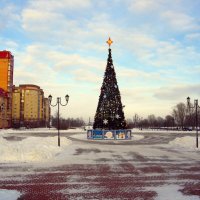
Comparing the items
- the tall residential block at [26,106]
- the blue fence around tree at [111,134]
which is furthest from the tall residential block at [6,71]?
the blue fence around tree at [111,134]

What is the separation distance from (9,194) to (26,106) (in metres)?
135

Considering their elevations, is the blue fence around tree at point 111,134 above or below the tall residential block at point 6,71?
below

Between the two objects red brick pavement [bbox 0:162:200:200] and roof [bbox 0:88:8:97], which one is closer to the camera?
red brick pavement [bbox 0:162:200:200]

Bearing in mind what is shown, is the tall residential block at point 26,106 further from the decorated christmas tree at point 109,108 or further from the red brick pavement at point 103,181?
the red brick pavement at point 103,181

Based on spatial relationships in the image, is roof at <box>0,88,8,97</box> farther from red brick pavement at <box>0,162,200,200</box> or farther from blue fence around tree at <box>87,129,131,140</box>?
red brick pavement at <box>0,162,200,200</box>

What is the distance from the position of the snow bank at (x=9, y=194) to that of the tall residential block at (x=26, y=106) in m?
128

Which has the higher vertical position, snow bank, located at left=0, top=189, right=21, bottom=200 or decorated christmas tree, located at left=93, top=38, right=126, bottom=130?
decorated christmas tree, located at left=93, top=38, right=126, bottom=130

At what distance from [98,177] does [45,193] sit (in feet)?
10.4

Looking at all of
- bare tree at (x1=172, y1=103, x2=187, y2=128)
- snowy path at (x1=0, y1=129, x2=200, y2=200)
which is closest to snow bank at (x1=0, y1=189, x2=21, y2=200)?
snowy path at (x1=0, y1=129, x2=200, y2=200)

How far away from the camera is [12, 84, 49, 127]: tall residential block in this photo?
5468 inches

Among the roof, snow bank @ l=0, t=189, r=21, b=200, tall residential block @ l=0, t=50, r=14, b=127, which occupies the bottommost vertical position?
snow bank @ l=0, t=189, r=21, b=200

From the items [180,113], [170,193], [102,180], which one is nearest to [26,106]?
[180,113]

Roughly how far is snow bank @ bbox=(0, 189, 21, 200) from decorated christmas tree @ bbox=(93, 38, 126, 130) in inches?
1236

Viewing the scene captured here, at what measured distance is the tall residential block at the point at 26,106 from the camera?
5468 inches
